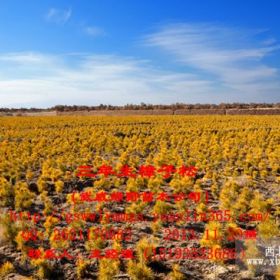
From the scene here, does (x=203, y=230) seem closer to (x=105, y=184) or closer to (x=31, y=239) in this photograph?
(x=31, y=239)

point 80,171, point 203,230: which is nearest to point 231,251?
point 203,230

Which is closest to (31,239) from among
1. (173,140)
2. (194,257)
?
(194,257)

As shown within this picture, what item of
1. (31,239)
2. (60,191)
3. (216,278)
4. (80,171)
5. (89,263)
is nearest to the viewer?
(216,278)

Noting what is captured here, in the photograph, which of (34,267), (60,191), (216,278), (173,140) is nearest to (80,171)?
(60,191)

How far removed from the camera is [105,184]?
962 cm

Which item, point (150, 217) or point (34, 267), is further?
point (150, 217)

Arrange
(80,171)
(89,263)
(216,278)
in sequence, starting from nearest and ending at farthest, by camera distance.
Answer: (216,278) → (89,263) → (80,171)

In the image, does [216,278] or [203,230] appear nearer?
[216,278]

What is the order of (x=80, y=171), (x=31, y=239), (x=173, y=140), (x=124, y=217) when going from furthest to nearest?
1. (x=173, y=140)
2. (x=80, y=171)
3. (x=124, y=217)
4. (x=31, y=239)

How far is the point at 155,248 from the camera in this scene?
5.91m

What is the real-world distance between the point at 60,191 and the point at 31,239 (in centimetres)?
307

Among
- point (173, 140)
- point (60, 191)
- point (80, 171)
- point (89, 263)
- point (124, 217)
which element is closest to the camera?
point (89, 263)

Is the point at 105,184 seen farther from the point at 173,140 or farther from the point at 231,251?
the point at 173,140

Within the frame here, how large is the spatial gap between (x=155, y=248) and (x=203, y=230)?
3.53 ft
